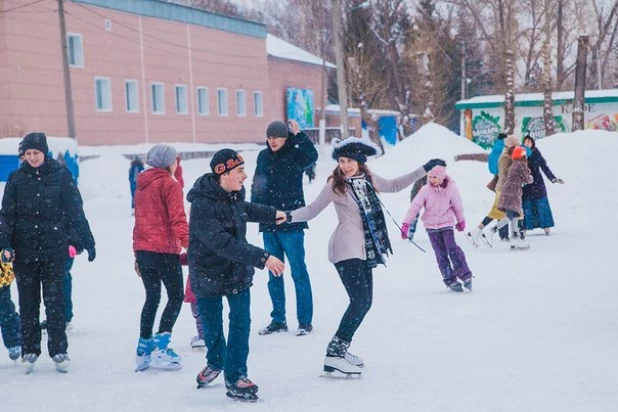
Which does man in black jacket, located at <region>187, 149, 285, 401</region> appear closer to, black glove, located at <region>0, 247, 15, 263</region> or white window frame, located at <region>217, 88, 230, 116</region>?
black glove, located at <region>0, 247, 15, 263</region>

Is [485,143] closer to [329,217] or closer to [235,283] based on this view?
[329,217]

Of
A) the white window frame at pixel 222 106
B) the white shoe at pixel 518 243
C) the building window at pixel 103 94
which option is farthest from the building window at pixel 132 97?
the white shoe at pixel 518 243

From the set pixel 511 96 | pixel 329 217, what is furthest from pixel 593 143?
pixel 511 96

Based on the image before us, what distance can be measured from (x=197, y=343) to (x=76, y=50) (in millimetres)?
26992

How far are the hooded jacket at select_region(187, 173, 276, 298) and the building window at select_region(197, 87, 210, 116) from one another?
113 feet

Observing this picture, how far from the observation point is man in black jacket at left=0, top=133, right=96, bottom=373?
5805 millimetres

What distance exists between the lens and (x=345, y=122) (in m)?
29.8

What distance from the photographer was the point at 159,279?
231 inches

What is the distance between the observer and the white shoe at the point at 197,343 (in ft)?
21.6

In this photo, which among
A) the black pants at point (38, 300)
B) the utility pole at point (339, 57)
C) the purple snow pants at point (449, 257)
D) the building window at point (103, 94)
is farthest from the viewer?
the building window at point (103, 94)

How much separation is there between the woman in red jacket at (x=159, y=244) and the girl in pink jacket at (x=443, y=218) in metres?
3.74

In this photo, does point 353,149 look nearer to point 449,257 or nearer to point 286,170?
point 286,170

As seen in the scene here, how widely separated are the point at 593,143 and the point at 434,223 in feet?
36.4

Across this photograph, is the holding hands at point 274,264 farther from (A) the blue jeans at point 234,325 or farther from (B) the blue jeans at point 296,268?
(B) the blue jeans at point 296,268
